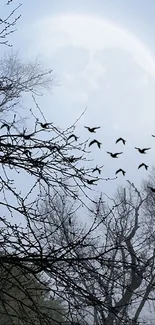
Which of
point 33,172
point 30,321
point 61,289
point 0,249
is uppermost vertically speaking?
point 33,172

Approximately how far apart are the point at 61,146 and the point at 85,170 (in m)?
0.28

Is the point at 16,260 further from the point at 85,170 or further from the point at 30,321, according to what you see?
the point at 85,170

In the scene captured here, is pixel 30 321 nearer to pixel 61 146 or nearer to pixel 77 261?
pixel 77 261

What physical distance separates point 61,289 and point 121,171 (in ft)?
3.31

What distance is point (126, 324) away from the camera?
3508 mm

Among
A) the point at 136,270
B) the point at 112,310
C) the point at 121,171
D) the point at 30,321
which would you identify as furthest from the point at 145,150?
the point at 30,321

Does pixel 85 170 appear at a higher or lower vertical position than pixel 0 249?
higher

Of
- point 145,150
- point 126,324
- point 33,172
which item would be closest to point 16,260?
point 33,172

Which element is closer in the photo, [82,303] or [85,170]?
[82,303]

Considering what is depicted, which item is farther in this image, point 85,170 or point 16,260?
point 85,170

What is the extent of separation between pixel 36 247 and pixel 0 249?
48 cm

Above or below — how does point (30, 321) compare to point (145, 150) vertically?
below

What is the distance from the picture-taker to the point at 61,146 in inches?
144

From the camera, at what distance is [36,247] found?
3.42 meters
